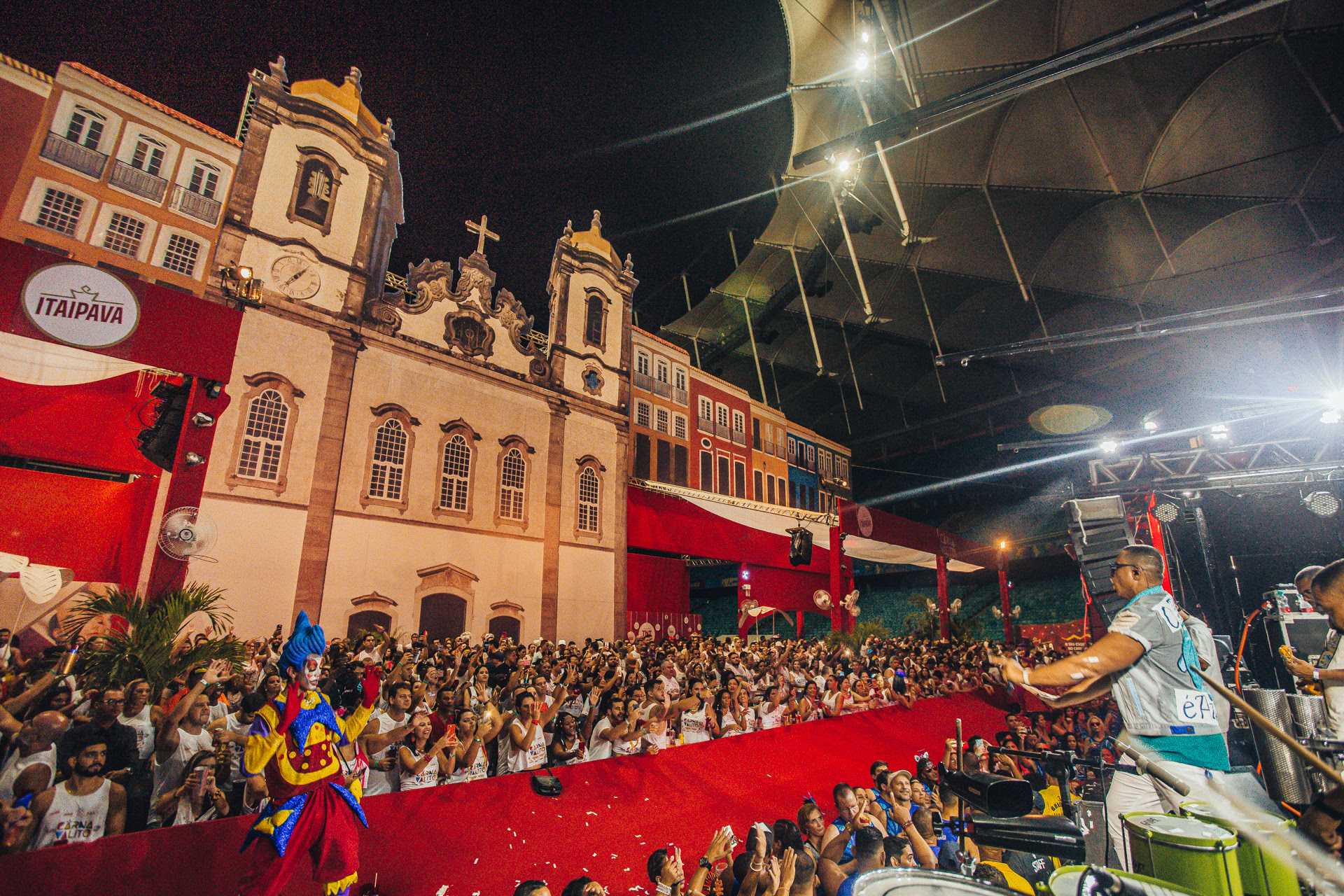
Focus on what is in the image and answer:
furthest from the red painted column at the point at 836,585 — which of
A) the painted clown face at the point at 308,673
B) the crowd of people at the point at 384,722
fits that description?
the painted clown face at the point at 308,673

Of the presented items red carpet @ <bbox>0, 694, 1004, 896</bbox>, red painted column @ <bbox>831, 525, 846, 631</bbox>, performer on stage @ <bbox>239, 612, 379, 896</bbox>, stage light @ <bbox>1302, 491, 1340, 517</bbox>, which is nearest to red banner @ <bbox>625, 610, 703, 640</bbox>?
red painted column @ <bbox>831, 525, 846, 631</bbox>

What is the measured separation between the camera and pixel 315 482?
1266 centimetres

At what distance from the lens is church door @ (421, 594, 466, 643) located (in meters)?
13.7

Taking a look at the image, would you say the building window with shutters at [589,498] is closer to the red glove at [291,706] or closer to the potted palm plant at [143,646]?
the potted palm plant at [143,646]

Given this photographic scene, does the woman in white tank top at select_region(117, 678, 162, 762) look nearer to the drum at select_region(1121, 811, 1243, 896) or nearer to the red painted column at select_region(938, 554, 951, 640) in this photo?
the drum at select_region(1121, 811, 1243, 896)

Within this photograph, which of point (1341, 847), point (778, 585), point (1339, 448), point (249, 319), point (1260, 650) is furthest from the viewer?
point (778, 585)

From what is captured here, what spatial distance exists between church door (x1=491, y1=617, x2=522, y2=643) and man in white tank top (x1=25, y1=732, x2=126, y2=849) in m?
10.7

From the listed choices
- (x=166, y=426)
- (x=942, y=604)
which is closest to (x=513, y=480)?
(x=166, y=426)

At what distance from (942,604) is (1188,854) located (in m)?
23.0

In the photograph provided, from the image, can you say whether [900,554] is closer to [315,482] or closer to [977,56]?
[977,56]

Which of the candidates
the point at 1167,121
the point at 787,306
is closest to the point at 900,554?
the point at 787,306

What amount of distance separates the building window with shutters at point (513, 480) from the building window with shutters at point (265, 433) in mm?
5040

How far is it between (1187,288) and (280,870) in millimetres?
20935

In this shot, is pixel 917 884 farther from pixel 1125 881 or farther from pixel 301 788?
pixel 301 788
